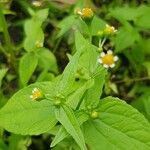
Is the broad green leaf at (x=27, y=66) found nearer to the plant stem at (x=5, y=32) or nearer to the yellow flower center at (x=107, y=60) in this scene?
the plant stem at (x=5, y=32)

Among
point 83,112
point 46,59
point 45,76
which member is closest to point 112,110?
point 83,112

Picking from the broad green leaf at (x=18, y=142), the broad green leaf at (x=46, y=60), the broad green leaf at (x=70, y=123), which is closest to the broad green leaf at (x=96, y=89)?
the broad green leaf at (x=70, y=123)

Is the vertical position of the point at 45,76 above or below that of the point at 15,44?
above

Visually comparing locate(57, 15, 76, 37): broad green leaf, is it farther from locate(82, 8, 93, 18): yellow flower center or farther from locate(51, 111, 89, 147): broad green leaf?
locate(51, 111, 89, 147): broad green leaf

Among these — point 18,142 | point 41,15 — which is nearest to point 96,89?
point 18,142

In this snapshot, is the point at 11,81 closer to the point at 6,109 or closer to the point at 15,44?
the point at 15,44


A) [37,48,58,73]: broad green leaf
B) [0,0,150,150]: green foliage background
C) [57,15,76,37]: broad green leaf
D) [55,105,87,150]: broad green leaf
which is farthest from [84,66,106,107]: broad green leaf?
[57,15,76,37]: broad green leaf
